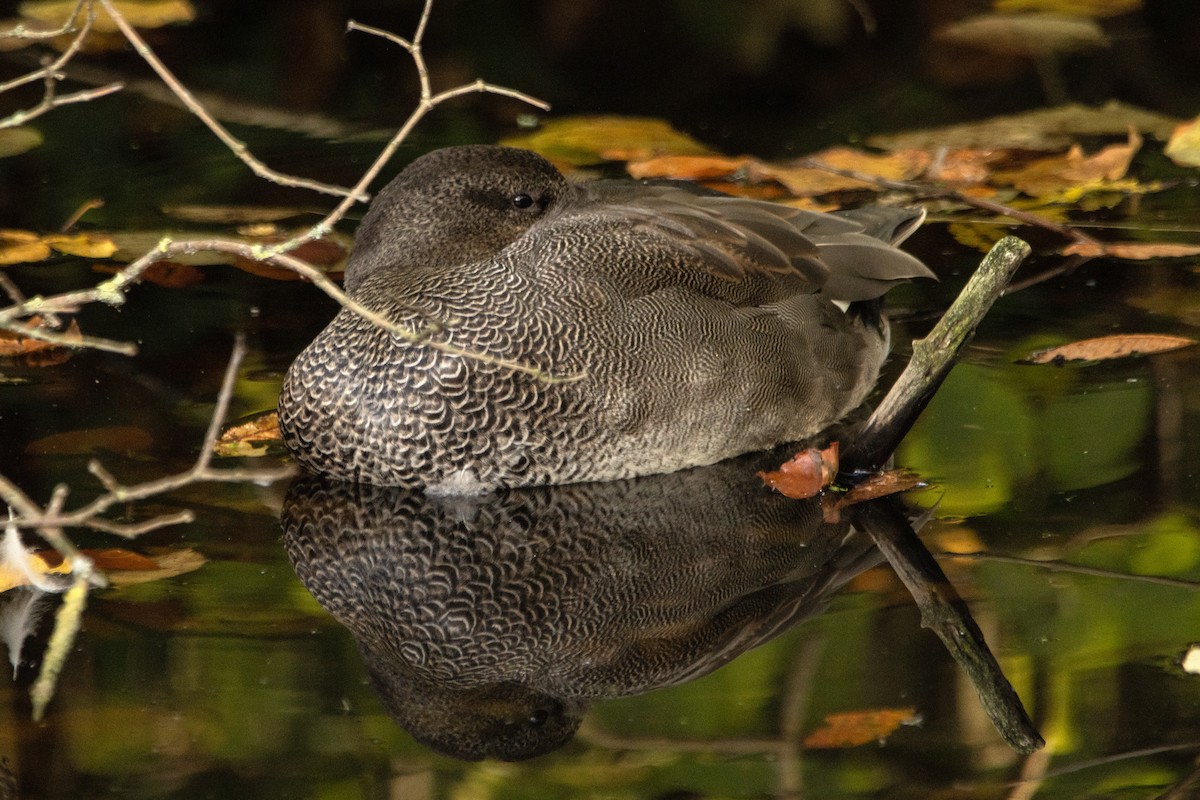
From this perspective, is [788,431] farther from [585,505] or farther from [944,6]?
[944,6]

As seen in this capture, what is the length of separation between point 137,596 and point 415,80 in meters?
5.62

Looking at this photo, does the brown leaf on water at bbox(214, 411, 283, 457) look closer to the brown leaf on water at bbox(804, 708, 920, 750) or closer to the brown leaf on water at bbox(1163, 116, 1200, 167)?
the brown leaf on water at bbox(804, 708, 920, 750)

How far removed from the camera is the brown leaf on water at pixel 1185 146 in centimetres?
843

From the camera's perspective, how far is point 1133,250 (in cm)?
729

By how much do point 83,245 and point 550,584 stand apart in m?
3.44

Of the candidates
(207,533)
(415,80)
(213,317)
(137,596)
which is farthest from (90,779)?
(415,80)

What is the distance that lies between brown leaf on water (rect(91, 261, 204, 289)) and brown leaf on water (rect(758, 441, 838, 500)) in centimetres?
279

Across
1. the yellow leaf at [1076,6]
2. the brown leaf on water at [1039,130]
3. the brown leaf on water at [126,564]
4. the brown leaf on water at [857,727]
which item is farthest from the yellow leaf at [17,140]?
the brown leaf on water at [857,727]

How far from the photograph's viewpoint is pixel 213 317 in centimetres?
693

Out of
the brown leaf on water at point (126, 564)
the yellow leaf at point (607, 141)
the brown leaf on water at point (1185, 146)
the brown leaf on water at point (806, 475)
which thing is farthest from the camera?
the yellow leaf at point (607, 141)

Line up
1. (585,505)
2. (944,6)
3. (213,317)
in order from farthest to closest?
(944,6), (213,317), (585,505)

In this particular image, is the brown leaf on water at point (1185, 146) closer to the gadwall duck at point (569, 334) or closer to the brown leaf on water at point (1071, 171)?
the brown leaf on water at point (1071, 171)

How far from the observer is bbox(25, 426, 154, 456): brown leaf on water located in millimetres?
5777

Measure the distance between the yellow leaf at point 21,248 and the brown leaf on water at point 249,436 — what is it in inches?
79.3
